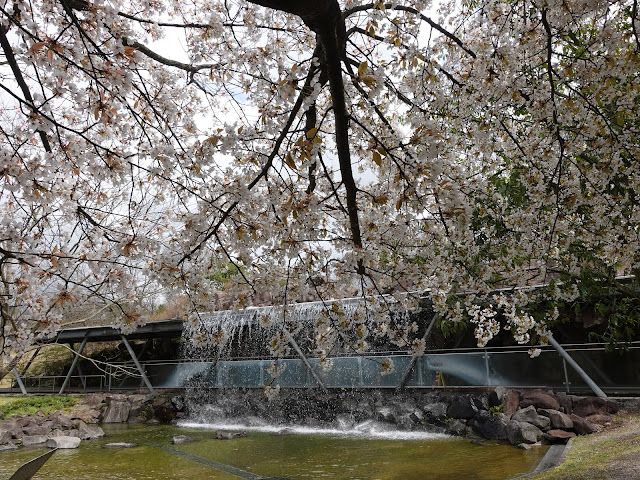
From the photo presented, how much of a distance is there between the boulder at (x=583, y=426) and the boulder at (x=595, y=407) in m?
0.48

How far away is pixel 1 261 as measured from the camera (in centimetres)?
312

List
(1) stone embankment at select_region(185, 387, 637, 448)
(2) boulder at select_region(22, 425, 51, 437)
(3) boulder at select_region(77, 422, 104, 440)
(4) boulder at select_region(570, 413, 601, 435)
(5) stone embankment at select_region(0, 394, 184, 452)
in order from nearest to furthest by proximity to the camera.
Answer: (4) boulder at select_region(570, 413, 601, 435) < (1) stone embankment at select_region(185, 387, 637, 448) < (5) stone embankment at select_region(0, 394, 184, 452) < (3) boulder at select_region(77, 422, 104, 440) < (2) boulder at select_region(22, 425, 51, 437)

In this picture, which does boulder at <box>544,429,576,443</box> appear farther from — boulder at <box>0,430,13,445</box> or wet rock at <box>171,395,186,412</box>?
boulder at <box>0,430,13,445</box>

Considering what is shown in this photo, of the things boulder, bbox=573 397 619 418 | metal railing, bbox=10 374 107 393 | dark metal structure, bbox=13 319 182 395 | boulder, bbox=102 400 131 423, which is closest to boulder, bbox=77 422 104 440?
boulder, bbox=102 400 131 423

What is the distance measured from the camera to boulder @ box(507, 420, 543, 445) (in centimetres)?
788

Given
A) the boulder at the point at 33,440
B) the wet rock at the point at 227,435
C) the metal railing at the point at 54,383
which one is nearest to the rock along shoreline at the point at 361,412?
the boulder at the point at 33,440

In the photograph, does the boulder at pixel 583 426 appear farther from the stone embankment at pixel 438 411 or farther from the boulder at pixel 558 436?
the boulder at pixel 558 436

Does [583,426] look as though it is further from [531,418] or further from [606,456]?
[606,456]

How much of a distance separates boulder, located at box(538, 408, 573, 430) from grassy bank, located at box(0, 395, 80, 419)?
13660 mm

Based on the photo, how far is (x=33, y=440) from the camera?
1134cm

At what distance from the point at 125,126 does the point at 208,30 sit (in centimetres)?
176

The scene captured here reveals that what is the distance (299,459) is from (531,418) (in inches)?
157

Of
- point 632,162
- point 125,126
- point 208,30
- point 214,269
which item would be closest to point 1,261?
point 125,126

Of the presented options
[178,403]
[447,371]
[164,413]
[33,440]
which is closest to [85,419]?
[164,413]
